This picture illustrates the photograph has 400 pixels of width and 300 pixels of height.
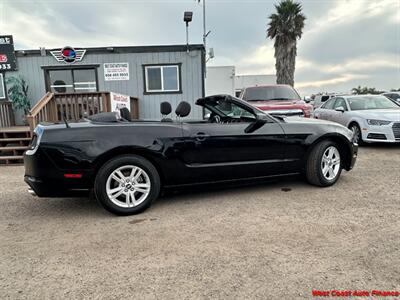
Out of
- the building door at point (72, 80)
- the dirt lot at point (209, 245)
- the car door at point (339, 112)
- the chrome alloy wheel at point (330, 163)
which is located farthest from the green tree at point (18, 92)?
the car door at point (339, 112)

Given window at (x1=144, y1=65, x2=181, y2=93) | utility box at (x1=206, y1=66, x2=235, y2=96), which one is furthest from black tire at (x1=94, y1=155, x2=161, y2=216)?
utility box at (x1=206, y1=66, x2=235, y2=96)

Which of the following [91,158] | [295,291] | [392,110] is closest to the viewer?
[295,291]

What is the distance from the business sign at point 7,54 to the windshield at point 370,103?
11608mm

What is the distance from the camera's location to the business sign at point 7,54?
10.2m

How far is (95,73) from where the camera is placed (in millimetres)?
10633

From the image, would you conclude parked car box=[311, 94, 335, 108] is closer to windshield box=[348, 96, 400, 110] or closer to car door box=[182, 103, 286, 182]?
windshield box=[348, 96, 400, 110]

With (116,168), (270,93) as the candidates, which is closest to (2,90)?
(270,93)

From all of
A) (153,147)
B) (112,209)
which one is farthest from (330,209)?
(112,209)

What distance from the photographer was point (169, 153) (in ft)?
11.4

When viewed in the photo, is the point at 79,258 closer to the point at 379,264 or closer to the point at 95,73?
the point at 379,264

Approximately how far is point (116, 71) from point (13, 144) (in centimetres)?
450

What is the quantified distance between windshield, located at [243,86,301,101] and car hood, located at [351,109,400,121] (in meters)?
1.70

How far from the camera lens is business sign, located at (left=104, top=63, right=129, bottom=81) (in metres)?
10.6

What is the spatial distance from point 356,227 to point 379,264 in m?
0.68
